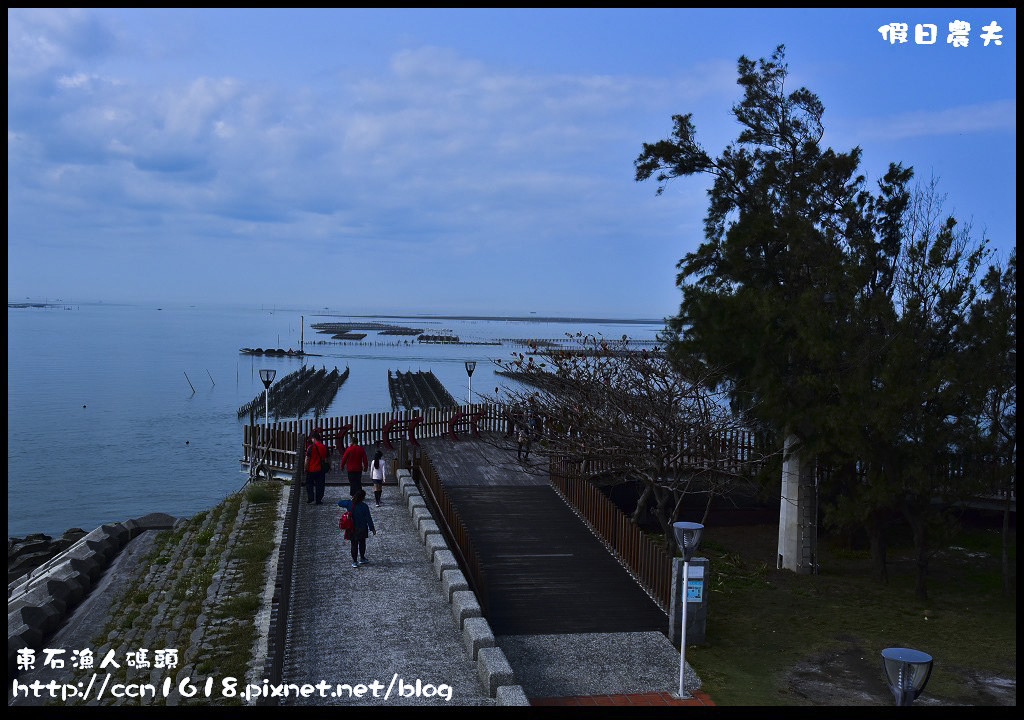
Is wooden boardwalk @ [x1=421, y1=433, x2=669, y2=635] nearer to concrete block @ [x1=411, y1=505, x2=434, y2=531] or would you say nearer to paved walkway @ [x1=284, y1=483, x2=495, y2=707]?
concrete block @ [x1=411, y1=505, x2=434, y2=531]

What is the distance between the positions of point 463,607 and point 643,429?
25.0 ft

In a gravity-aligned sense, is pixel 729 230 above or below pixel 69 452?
above

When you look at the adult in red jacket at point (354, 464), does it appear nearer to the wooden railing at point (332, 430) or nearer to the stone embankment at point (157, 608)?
the stone embankment at point (157, 608)

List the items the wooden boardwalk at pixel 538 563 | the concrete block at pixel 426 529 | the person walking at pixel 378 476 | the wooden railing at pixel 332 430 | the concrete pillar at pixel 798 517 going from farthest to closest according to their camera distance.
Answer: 1. the wooden railing at pixel 332 430
2. the concrete pillar at pixel 798 517
3. the person walking at pixel 378 476
4. the concrete block at pixel 426 529
5. the wooden boardwalk at pixel 538 563

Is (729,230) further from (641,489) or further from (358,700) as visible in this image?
(358,700)

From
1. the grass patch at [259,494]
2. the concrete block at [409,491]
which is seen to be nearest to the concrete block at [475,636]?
the concrete block at [409,491]

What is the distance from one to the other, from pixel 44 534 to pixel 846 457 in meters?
28.0

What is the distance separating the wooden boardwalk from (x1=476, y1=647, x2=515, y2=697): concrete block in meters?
2.25

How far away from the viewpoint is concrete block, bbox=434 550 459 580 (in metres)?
14.2

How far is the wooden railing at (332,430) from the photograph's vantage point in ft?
82.7

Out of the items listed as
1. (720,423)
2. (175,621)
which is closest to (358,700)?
(175,621)

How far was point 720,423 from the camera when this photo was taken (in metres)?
19.2

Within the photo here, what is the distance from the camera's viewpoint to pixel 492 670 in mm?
10203

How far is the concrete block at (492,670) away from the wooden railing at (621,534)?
12.5ft
